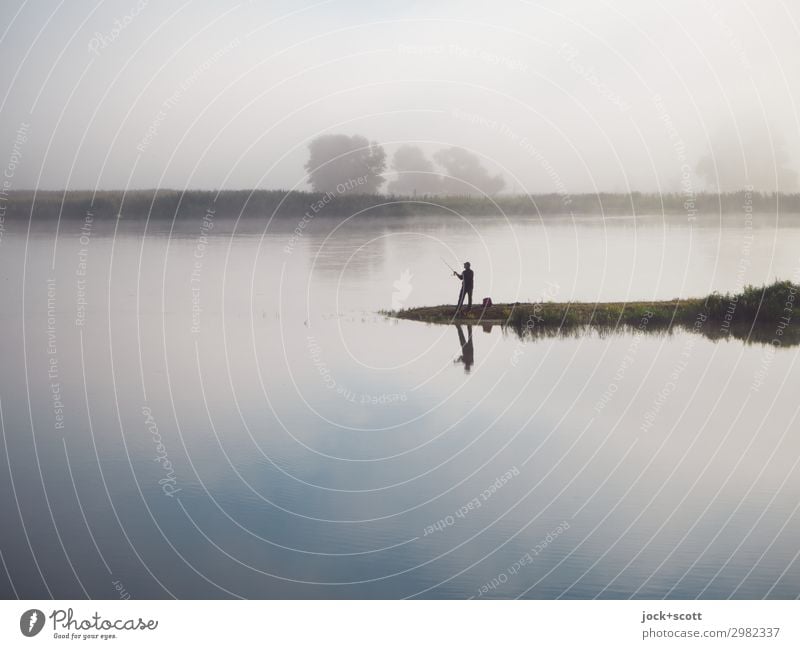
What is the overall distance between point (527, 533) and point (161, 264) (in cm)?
1440

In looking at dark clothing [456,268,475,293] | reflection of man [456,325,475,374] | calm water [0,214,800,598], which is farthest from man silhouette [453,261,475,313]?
reflection of man [456,325,475,374]

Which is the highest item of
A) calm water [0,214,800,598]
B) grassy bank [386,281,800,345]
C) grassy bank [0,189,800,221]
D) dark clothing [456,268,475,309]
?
grassy bank [0,189,800,221]

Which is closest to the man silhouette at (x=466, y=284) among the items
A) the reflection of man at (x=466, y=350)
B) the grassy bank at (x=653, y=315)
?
the grassy bank at (x=653, y=315)

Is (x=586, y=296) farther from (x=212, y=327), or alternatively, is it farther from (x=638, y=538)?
(x=638, y=538)

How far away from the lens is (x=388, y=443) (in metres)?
11.6

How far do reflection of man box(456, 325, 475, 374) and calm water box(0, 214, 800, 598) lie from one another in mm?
51

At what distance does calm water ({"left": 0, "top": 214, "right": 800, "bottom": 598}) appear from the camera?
9.41 meters

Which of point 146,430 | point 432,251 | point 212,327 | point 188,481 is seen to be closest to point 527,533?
point 188,481

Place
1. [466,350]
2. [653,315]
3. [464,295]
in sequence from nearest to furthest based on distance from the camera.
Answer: [466,350] → [653,315] → [464,295]

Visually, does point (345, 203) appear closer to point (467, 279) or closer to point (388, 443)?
point (467, 279)

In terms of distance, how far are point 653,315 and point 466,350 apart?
3464mm

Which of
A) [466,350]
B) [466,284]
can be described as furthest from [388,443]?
[466,284]

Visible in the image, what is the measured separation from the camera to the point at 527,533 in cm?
982

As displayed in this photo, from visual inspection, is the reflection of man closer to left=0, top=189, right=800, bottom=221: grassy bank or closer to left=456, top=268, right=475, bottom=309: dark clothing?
left=456, top=268, right=475, bottom=309: dark clothing
